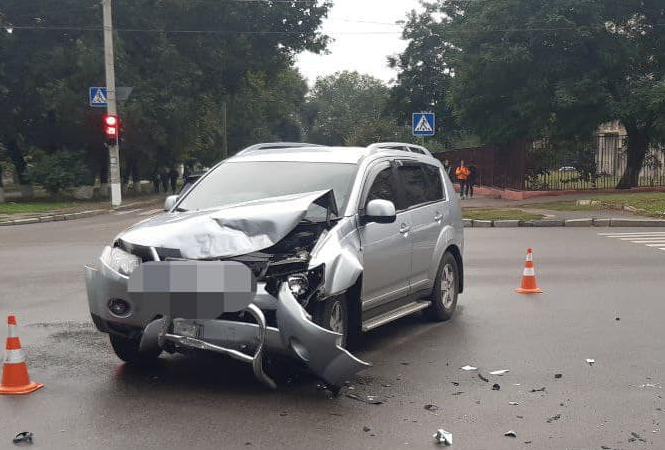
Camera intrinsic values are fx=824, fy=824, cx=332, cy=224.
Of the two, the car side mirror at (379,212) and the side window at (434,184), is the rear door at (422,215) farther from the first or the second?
the car side mirror at (379,212)

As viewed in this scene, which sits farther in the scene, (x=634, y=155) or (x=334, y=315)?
(x=634, y=155)

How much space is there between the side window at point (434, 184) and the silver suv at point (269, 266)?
2.81ft

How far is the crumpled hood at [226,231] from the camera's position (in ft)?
18.5

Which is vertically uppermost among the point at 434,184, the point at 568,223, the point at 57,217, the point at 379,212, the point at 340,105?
the point at 340,105

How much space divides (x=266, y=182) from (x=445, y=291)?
247 centimetres

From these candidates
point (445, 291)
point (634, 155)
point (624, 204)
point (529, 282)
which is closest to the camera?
point (445, 291)

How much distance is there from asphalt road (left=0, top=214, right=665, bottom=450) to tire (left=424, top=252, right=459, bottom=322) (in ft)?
0.48

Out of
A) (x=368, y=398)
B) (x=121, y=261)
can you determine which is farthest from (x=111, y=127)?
(x=368, y=398)

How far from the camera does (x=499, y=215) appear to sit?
2177 cm

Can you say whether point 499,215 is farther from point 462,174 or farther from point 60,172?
point 60,172

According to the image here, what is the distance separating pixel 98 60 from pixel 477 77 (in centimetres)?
1547

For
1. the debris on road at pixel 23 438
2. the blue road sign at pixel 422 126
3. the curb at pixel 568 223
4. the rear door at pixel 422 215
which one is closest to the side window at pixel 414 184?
the rear door at pixel 422 215

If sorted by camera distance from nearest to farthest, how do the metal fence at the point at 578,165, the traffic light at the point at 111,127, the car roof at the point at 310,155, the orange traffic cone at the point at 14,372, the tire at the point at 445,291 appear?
the orange traffic cone at the point at 14,372, the car roof at the point at 310,155, the tire at the point at 445,291, the metal fence at the point at 578,165, the traffic light at the point at 111,127

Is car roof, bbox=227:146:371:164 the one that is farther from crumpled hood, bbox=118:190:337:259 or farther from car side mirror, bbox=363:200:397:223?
crumpled hood, bbox=118:190:337:259
